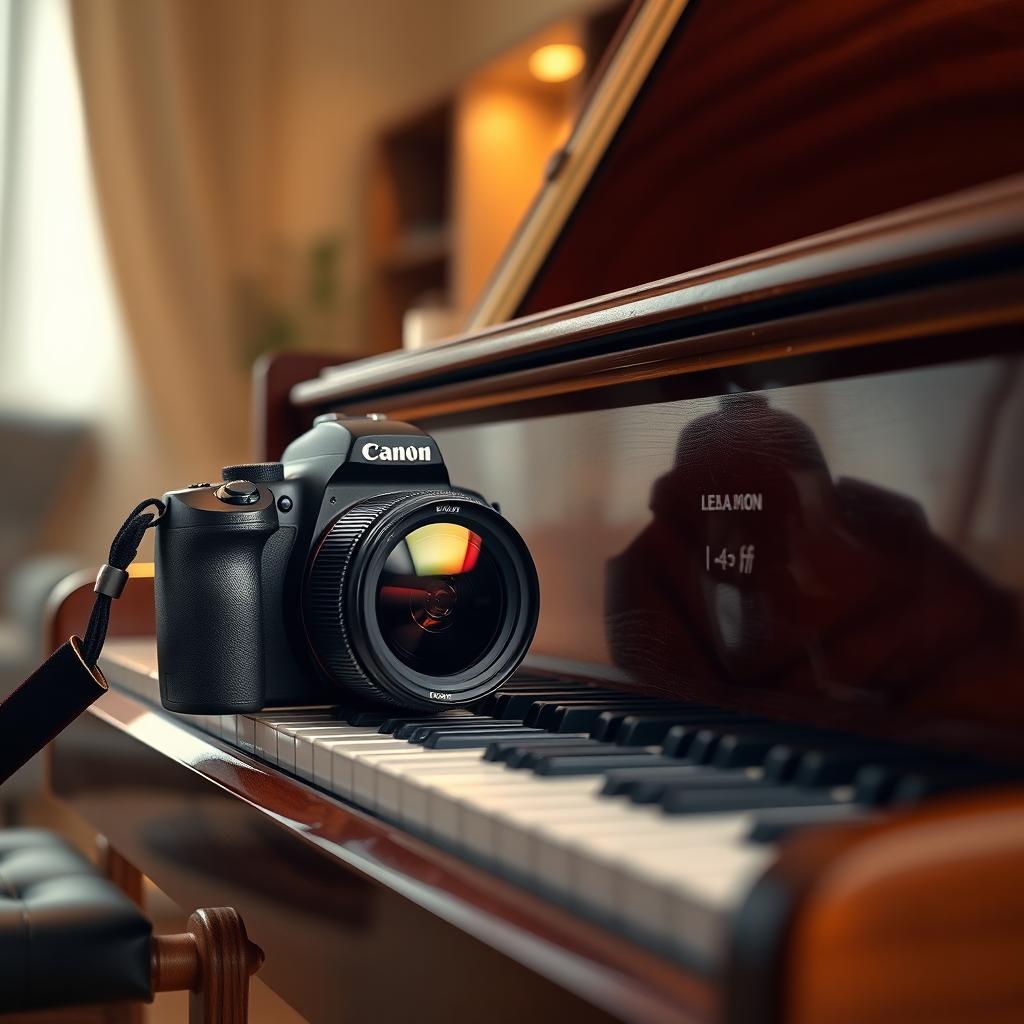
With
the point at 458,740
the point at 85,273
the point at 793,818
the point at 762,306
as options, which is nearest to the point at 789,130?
the point at 762,306

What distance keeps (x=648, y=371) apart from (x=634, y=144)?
368 mm

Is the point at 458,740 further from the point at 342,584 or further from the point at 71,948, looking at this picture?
the point at 71,948

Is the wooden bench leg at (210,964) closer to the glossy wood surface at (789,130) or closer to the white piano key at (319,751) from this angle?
the white piano key at (319,751)

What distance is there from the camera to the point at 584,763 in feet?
1.95

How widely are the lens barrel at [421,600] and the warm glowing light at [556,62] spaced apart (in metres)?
2.38

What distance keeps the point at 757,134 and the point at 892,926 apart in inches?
30.6

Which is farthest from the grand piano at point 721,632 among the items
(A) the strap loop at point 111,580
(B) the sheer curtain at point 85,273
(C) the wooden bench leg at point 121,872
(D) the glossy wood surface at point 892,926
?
(B) the sheer curtain at point 85,273

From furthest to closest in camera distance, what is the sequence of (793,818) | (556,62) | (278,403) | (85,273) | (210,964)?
(85,273) < (556,62) < (278,403) < (210,964) < (793,818)

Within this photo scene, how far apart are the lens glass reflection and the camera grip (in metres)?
0.09

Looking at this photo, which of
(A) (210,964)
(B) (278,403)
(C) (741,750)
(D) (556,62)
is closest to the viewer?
(C) (741,750)

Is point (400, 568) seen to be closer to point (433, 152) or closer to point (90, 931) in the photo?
point (90, 931)

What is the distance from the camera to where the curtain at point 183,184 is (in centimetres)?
345

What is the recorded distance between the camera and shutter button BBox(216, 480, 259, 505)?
2.67 ft

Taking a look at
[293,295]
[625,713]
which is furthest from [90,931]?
[293,295]
